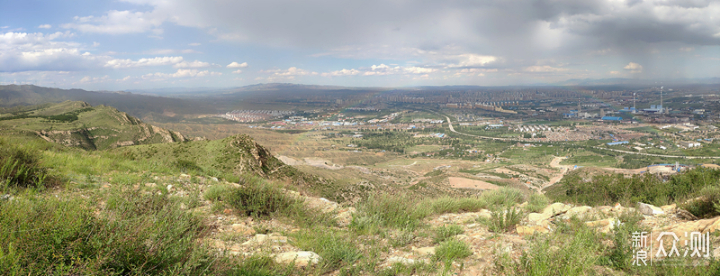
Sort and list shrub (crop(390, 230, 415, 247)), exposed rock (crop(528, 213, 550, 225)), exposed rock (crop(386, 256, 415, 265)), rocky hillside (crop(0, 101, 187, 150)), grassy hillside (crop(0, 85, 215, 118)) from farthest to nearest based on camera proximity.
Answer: grassy hillside (crop(0, 85, 215, 118)), rocky hillside (crop(0, 101, 187, 150)), exposed rock (crop(528, 213, 550, 225)), shrub (crop(390, 230, 415, 247)), exposed rock (crop(386, 256, 415, 265))

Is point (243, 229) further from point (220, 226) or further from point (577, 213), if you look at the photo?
point (577, 213)

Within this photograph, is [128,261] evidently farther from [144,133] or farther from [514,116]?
[514,116]

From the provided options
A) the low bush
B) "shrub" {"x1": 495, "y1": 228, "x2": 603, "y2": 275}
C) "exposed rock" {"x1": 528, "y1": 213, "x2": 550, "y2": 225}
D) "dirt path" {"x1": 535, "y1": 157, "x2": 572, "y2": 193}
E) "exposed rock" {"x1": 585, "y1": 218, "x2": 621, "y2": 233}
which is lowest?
"dirt path" {"x1": 535, "y1": 157, "x2": 572, "y2": 193}

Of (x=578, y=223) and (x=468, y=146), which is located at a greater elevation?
(x=578, y=223)

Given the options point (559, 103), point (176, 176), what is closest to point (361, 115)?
point (559, 103)

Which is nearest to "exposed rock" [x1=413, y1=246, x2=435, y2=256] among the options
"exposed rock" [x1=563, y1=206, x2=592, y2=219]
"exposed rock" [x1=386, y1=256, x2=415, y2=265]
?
"exposed rock" [x1=386, y1=256, x2=415, y2=265]

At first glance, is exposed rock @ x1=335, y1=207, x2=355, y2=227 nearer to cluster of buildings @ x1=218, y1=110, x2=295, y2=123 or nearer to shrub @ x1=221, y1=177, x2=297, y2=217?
shrub @ x1=221, y1=177, x2=297, y2=217

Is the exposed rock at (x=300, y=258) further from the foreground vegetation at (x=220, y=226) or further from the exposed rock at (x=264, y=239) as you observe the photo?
the exposed rock at (x=264, y=239)

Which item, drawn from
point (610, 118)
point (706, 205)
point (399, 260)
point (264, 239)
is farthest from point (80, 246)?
point (610, 118)
